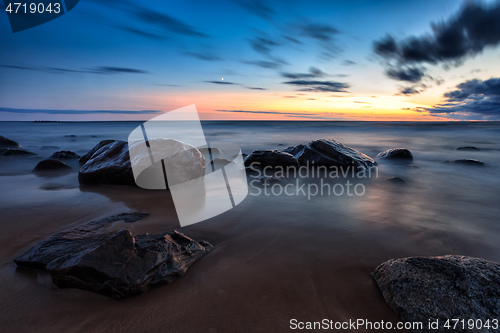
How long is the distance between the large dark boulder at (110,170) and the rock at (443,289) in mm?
4437

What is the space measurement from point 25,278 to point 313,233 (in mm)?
2748

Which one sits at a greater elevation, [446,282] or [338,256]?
[446,282]

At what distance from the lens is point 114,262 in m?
1.85

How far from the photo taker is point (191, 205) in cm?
388

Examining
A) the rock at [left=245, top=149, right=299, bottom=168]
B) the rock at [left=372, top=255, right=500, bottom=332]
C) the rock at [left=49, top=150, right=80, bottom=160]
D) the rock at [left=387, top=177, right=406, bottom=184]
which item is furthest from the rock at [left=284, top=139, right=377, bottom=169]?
the rock at [left=49, top=150, right=80, bottom=160]

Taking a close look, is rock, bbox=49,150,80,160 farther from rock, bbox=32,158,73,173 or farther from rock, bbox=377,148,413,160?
rock, bbox=377,148,413,160

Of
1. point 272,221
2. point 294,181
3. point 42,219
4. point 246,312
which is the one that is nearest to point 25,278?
point 42,219

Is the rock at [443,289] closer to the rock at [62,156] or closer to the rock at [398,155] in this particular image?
the rock at [398,155]

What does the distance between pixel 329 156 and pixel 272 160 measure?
5.12ft

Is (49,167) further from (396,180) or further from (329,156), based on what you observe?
(396,180)

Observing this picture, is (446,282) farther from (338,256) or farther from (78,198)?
(78,198)

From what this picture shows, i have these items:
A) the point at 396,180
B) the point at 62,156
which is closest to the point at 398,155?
the point at 396,180

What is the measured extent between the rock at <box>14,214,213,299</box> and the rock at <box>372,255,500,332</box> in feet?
5.45

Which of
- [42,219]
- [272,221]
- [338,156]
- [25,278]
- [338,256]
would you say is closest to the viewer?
[25,278]
